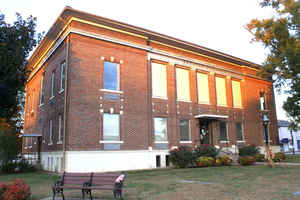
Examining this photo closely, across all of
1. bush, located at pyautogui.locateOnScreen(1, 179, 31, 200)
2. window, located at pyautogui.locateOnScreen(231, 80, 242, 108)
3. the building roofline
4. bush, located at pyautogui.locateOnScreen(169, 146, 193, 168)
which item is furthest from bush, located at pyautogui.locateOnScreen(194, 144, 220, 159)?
bush, located at pyautogui.locateOnScreen(1, 179, 31, 200)

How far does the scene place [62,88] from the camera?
20922 mm

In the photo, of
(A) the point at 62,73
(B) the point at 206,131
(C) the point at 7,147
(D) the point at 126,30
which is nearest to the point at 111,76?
(A) the point at 62,73

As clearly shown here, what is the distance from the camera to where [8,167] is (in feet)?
71.0

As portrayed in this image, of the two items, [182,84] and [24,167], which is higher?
[182,84]

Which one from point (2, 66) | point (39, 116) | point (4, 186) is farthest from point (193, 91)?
point (4, 186)

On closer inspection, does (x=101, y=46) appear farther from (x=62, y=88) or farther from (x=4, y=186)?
(x=4, y=186)

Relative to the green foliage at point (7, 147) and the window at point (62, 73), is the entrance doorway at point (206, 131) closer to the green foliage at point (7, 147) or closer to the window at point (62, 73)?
the window at point (62, 73)

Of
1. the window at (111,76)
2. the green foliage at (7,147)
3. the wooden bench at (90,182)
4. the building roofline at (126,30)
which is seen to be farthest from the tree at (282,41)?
the green foliage at (7,147)

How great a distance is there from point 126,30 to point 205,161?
11.9 metres

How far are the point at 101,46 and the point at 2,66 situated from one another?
25.2 ft

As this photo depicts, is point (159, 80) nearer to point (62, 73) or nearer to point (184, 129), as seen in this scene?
point (184, 129)

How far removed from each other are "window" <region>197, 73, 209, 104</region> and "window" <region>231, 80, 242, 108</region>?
171 inches

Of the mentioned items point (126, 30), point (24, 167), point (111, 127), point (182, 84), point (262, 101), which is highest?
point (126, 30)

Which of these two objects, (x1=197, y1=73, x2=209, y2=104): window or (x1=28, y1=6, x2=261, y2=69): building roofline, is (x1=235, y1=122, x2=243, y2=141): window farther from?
(x1=28, y1=6, x2=261, y2=69): building roofline
